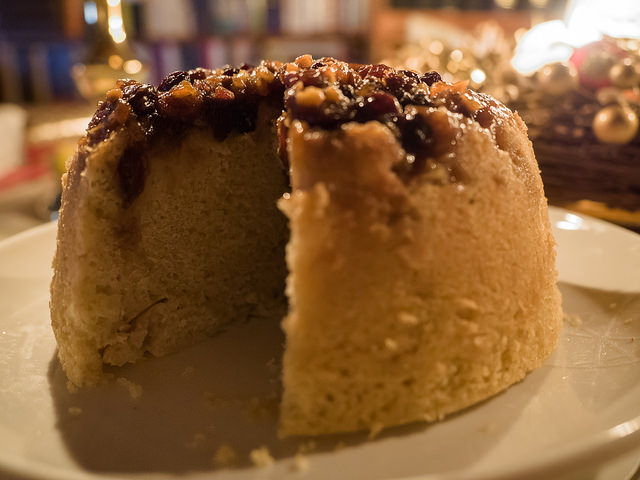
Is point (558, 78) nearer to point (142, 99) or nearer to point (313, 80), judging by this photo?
point (313, 80)

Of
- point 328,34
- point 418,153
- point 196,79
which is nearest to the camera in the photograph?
point 418,153

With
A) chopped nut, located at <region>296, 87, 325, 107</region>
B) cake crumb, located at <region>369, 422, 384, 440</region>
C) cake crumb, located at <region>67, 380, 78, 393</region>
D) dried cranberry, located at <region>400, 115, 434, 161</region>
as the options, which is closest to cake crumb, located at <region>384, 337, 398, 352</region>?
cake crumb, located at <region>369, 422, 384, 440</region>

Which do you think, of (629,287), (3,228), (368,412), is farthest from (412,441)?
(3,228)

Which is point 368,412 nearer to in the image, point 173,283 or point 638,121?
point 173,283

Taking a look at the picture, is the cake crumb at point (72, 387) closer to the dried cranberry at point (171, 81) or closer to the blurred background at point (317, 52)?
the dried cranberry at point (171, 81)

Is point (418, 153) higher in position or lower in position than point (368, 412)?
higher

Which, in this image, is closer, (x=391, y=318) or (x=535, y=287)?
(x=391, y=318)

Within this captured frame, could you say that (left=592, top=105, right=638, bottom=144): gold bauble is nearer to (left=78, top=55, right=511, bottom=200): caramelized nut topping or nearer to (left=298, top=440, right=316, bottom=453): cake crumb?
(left=78, top=55, right=511, bottom=200): caramelized nut topping
